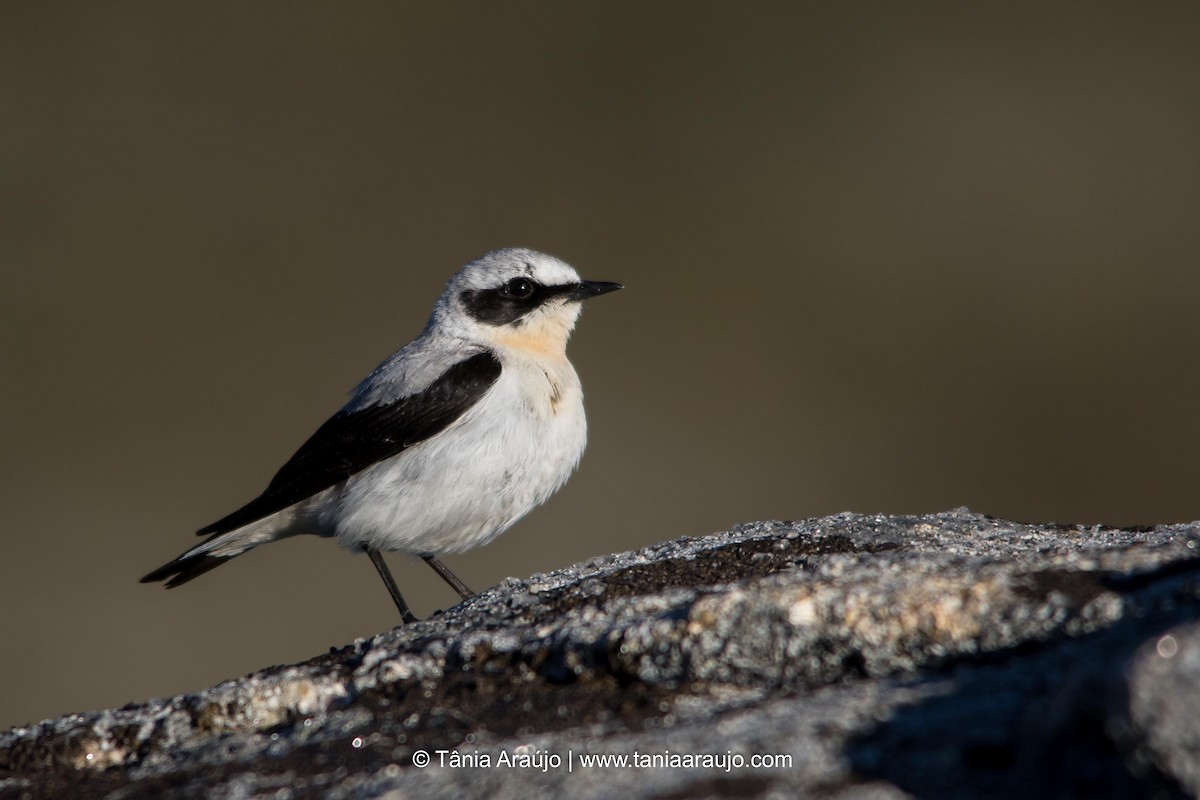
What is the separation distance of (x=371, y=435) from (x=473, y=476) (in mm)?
735

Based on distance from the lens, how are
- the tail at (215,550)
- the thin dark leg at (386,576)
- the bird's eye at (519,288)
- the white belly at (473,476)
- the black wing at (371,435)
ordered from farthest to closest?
1. the bird's eye at (519,288)
2. the tail at (215,550)
3. the thin dark leg at (386,576)
4. the black wing at (371,435)
5. the white belly at (473,476)

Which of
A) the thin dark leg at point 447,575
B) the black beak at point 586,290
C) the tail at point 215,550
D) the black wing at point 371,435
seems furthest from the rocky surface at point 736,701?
the black beak at point 586,290

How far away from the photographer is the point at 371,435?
257 inches

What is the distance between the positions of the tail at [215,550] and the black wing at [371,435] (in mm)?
80

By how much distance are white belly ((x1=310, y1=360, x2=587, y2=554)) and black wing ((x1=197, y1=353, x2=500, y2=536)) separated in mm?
59

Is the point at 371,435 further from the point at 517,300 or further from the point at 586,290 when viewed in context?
the point at 586,290

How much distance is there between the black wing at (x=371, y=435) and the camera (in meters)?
6.38

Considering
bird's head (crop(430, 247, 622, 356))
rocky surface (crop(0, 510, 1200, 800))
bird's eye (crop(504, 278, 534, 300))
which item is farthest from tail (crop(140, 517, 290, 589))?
rocky surface (crop(0, 510, 1200, 800))

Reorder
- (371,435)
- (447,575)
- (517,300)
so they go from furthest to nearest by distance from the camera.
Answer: (517,300) → (447,575) → (371,435)

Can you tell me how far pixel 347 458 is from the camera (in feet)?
21.5

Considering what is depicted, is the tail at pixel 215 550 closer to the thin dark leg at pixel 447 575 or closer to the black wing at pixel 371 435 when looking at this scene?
the black wing at pixel 371 435

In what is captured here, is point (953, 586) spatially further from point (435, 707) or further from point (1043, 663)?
point (435, 707)

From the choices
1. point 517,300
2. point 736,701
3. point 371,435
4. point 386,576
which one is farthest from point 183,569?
point 736,701

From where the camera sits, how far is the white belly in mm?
6215
